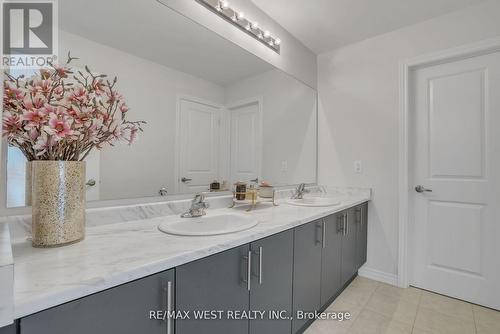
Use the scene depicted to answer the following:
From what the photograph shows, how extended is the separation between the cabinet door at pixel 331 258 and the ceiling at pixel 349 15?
1623 mm

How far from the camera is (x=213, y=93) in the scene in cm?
162

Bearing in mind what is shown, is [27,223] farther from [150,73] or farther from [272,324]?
[272,324]

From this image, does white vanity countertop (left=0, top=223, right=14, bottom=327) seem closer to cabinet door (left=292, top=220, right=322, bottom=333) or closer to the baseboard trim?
cabinet door (left=292, top=220, right=322, bottom=333)

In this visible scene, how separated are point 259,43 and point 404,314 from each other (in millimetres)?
2309

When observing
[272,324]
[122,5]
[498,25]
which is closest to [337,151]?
[498,25]

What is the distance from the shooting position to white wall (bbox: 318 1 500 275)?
78.2 inches

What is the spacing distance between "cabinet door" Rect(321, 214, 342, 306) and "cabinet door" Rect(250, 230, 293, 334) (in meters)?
0.42

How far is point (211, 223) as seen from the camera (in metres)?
1.34

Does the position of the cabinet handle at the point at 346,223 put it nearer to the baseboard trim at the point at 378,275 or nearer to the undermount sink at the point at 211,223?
the baseboard trim at the point at 378,275

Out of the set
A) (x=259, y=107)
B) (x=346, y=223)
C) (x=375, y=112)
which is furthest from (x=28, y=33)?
(x=375, y=112)

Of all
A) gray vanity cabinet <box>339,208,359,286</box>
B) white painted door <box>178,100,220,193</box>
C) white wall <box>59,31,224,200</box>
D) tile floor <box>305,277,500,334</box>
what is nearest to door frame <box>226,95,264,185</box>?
white painted door <box>178,100,220,193</box>

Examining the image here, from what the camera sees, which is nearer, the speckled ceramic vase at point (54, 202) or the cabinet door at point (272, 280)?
the speckled ceramic vase at point (54, 202)

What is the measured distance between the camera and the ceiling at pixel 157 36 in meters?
1.06

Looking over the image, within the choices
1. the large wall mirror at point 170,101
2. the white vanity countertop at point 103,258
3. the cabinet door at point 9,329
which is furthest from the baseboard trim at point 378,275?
the cabinet door at point 9,329
